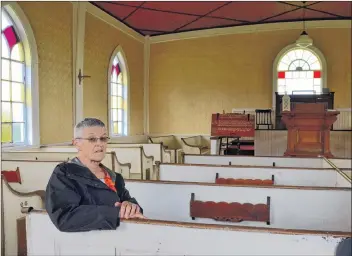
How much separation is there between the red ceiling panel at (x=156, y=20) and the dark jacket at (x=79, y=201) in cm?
694

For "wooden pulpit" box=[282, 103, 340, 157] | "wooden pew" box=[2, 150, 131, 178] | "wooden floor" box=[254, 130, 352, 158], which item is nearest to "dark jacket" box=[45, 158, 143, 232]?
"wooden pew" box=[2, 150, 131, 178]

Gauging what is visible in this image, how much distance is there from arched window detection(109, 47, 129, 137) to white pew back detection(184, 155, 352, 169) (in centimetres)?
444

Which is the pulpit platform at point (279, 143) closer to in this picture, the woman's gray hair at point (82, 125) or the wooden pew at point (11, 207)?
the wooden pew at point (11, 207)

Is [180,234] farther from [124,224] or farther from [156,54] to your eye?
[156,54]

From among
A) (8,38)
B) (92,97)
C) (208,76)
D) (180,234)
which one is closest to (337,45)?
(208,76)

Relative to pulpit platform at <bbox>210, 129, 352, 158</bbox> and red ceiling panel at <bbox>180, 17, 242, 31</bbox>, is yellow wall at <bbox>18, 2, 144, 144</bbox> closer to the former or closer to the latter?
red ceiling panel at <bbox>180, 17, 242, 31</bbox>

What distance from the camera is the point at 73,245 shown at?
1.75 meters

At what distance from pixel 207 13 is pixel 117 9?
208cm

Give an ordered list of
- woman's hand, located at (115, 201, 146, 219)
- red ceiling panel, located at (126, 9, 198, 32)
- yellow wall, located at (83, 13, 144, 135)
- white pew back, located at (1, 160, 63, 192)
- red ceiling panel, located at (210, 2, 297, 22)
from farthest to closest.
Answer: red ceiling panel, located at (126, 9, 198, 32) → red ceiling panel, located at (210, 2, 297, 22) → yellow wall, located at (83, 13, 144, 135) → white pew back, located at (1, 160, 63, 192) → woman's hand, located at (115, 201, 146, 219)

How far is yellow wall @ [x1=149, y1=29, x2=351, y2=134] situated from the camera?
9.62 m

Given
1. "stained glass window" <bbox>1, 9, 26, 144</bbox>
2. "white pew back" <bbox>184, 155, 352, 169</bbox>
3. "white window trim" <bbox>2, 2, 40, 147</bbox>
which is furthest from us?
"white window trim" <bbox>2, 2, 40, 147</bbox>

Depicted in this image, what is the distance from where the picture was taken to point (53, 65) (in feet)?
20.2

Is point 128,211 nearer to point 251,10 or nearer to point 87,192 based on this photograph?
point 87,192

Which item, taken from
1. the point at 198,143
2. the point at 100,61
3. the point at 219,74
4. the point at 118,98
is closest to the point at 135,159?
the point at 100,61
